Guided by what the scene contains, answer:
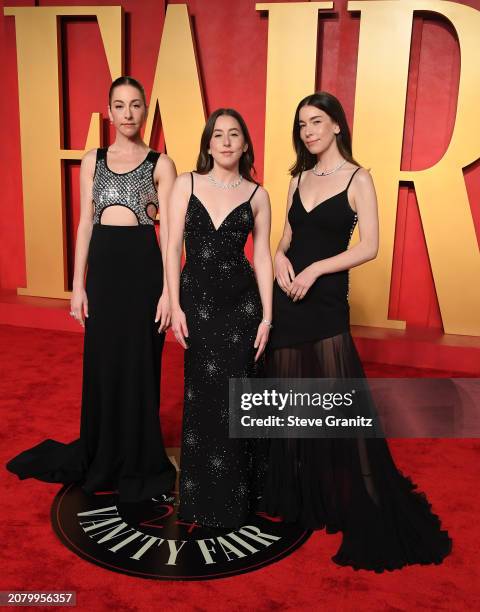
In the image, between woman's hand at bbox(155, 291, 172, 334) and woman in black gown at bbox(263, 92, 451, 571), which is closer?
woman in black gown at bbox(263, 92, 451, 571)

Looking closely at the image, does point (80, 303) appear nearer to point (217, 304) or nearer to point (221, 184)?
point (217, 304)

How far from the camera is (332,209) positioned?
8.02ft

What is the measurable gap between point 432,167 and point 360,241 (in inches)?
109

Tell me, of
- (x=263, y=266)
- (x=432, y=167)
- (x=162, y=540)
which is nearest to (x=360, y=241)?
(x=263, y=266)

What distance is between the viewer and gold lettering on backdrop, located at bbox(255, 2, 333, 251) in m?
4.89

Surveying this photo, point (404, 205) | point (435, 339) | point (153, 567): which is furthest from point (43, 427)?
point (404, 205)

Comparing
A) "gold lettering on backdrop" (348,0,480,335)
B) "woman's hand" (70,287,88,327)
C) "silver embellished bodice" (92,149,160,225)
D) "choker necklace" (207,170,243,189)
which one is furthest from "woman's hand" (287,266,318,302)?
"gold lettering on backdrop" (348,0,480,335)

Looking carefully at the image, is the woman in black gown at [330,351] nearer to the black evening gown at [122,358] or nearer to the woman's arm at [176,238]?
the woman's arm at [176,238]

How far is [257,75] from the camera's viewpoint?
17.3 feet

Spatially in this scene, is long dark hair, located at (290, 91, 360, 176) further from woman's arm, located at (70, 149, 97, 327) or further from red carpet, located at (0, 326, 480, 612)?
red carpet, located at (0, 326, 480, 612)

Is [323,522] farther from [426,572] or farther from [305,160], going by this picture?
[305,160]

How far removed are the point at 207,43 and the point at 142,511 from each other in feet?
13.1

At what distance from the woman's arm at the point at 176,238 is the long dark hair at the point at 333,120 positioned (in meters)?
0.47

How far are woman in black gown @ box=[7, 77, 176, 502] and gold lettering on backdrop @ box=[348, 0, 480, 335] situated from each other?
8.82ft
